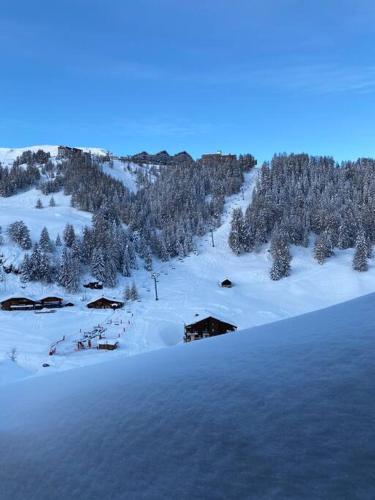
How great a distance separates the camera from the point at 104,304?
61.5 m

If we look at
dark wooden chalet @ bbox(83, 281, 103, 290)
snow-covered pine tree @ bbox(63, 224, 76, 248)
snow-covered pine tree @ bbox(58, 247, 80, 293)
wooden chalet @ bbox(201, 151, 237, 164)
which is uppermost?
wooden chalet @ bbox(201, 151, 237, 164)

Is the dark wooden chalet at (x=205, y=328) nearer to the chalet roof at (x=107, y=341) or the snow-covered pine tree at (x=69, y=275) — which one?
the chalet roof at (x=107, y=341)

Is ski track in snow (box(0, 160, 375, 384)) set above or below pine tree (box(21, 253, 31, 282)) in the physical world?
below

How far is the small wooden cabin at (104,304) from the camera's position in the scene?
201 feet

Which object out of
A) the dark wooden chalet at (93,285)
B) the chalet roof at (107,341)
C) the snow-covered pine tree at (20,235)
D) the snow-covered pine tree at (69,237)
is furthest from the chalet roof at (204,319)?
the snow-covered pine tree at (20,235)

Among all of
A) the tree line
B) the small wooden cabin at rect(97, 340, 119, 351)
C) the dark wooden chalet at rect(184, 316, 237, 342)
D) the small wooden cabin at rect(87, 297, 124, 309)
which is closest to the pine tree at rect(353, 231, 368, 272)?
the tree line

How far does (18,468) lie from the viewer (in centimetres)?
478

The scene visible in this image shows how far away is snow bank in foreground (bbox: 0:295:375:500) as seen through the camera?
3.48 m

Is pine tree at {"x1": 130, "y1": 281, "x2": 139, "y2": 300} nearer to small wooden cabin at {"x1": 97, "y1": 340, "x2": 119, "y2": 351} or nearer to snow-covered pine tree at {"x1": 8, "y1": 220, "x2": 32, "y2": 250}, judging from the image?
small wooden cabin at {"x1": 97, "y1": 340, "x2": 119, "y2": 351}

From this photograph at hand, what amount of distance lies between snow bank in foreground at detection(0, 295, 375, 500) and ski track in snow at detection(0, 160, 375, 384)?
18797mm

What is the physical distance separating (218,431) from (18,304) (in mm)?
62744

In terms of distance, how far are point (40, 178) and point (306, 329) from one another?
484 ft

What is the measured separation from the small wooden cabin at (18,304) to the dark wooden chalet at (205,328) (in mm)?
28578

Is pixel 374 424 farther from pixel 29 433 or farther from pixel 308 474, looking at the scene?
pixel 29 433
